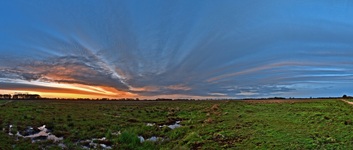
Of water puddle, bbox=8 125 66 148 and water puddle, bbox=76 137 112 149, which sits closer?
water puddle, bbox=76 137 112 149

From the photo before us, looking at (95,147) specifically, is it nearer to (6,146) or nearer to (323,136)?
(6,146)

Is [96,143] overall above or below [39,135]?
below

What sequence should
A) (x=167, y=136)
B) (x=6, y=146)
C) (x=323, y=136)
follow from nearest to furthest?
(x=323, y=136) < (x=6, y=146) < (x=167, y=136)

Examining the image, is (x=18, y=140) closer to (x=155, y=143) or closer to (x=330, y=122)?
(x=155, y=143)

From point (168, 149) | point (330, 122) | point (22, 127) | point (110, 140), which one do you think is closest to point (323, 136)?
point (330, 122)

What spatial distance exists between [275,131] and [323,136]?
3209 millimetres

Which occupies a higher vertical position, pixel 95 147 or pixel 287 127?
pixel 287 127

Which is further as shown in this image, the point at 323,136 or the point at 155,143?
the point at 155,143

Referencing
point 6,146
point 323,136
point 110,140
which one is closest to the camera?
point 323,136

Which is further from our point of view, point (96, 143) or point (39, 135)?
point (39, 135)

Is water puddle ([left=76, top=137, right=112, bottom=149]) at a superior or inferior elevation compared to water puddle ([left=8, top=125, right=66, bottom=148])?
inferior

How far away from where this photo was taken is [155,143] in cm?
1962

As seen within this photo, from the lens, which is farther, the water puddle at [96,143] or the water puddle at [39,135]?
the water puddle at [39,135]

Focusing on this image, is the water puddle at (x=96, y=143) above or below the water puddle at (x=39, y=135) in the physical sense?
below
